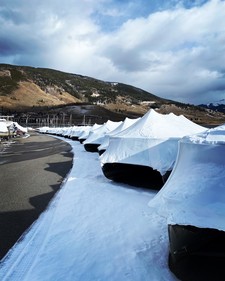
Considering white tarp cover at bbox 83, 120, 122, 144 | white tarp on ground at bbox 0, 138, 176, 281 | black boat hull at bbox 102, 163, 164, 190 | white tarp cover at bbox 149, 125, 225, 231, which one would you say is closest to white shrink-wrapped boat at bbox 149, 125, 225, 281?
white tarp cover at bbox 149, 125, 225, 231

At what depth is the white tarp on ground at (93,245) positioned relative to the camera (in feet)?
14.2

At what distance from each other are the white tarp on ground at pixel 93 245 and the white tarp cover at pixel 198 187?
2.77 ft

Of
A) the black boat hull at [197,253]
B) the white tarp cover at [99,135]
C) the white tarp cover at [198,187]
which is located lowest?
the white tarp cover at [99,135]

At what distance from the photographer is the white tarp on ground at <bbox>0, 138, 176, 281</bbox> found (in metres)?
4.32

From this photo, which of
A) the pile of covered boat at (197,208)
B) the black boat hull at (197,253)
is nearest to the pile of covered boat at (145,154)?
the pile of covered boat at (197,208)

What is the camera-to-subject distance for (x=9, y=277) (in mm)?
4211

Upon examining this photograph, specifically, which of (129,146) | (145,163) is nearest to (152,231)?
(145,163)

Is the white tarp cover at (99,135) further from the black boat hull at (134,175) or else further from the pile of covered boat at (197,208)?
the pile of covered boat at (197,208)

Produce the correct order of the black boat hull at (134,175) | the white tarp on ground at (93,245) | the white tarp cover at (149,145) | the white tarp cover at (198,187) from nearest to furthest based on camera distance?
the white tarp cover at (198,187) → the white tarp on ground at (93,245) → the white tarp cover at (149,145) → the black boat hull at (134,175)

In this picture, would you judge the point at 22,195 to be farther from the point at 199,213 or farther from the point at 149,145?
the point at 199,213

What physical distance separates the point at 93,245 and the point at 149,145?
5.08 meters

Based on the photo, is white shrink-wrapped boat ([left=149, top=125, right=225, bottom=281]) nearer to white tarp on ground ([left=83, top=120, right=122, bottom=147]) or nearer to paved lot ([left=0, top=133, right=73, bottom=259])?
paved lot ([left=0, top=133, right=73, bottom=259])

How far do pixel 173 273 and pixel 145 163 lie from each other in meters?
5.31

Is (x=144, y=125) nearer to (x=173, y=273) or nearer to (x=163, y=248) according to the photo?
(x=163, y=248)
